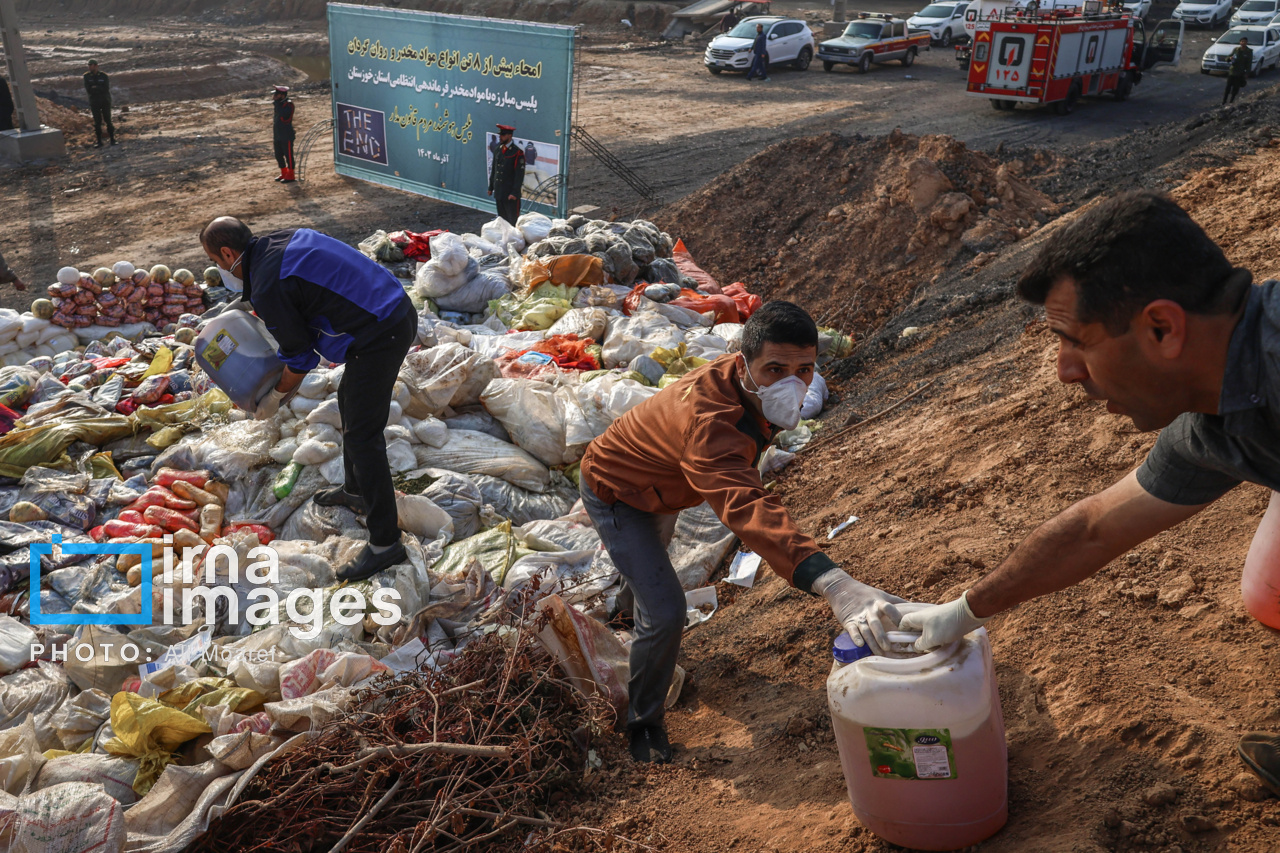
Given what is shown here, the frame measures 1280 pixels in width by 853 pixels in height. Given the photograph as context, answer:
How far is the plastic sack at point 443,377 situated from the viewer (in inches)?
216

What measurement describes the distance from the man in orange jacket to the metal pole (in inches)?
581

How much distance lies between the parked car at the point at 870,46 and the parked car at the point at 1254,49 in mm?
6458

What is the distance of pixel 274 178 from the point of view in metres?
14.0

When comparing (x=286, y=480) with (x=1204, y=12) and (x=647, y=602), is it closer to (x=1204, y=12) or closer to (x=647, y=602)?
(x=647, y=602)

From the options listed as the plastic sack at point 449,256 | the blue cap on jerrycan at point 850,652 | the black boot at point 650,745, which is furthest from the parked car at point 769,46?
the blue cap on jerrycan at point 850,652

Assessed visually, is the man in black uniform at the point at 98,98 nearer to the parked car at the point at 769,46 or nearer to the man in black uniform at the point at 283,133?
the man in black uniform at the point at 283,133

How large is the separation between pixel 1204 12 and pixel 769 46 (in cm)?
1455

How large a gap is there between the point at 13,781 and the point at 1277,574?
3.93 m

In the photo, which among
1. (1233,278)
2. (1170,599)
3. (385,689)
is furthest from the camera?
(385,689)

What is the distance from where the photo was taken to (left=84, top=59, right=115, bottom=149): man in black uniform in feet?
49.7

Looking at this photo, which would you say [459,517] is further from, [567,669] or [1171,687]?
[1171,687]

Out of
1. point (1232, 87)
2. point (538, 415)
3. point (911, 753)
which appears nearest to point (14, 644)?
point (538, 415)

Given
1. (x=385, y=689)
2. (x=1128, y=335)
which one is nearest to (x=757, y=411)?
(x=1128, y=335)

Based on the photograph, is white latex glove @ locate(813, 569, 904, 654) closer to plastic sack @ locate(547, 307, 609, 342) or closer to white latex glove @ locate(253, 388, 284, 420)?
white latex glove @ locate(253, 388, 284, 420)
